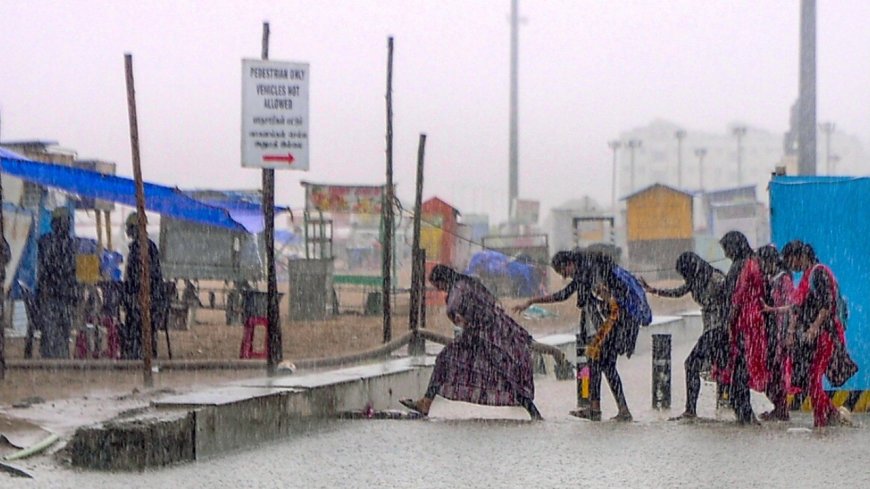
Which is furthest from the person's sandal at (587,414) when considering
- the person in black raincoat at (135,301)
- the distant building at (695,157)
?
the distant building at (695,157)

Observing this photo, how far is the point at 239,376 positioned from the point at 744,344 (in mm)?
4901

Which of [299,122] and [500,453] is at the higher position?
[299,122]

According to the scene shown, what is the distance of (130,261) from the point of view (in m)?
13.9

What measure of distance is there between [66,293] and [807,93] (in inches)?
368

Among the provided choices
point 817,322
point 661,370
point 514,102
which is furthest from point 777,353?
point 514,102

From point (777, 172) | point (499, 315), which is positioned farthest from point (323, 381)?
point (777, 172)

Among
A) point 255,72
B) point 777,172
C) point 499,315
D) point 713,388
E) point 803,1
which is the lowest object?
point 713,388

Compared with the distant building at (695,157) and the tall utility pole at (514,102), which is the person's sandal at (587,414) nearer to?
the tall utility pole at (514,102)

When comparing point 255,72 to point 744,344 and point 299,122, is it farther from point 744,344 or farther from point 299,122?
point 744,344

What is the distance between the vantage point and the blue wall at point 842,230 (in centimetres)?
1147

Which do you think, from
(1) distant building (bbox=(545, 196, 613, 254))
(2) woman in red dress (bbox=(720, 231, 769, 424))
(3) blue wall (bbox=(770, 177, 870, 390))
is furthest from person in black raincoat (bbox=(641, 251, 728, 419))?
(1) distant building (bbox=(545, 196, 613, 254))

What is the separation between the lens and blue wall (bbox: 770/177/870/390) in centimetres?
1147

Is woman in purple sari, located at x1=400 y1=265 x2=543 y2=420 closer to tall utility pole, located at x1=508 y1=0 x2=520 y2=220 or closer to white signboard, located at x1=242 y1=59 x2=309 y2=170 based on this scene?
white signboard, located at x1=242 y1=59 x2=309 y2=170

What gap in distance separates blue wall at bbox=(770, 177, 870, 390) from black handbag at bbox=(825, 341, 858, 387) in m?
0.75
